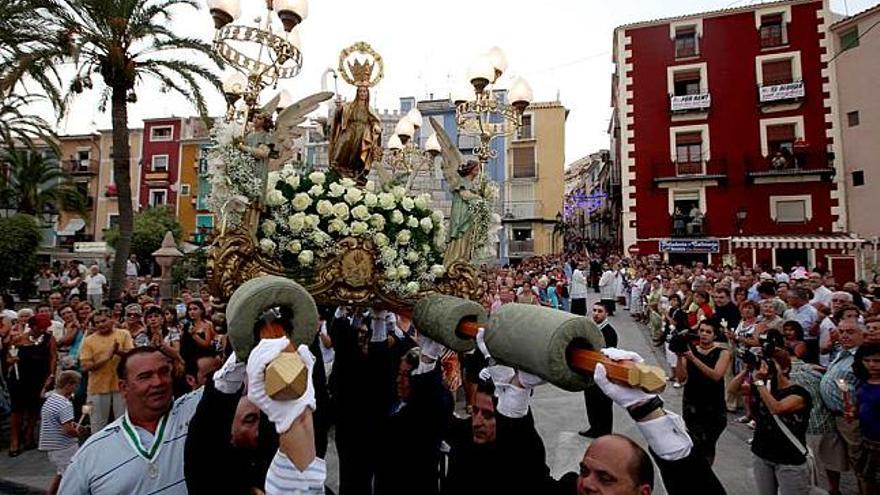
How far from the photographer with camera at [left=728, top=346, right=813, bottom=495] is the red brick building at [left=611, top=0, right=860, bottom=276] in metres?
19.8

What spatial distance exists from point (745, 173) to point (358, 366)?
23.6 metres

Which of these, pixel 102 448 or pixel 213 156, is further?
pixel 213 156

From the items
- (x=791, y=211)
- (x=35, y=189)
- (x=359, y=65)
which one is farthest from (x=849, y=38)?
(x=35, y=189)

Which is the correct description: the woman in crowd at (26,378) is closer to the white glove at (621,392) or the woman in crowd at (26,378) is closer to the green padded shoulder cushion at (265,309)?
the green padded shoulder cushion at (265,309)

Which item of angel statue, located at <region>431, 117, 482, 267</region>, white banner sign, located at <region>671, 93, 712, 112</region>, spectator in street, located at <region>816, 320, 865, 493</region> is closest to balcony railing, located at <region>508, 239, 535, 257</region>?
white banner sign, located at <region>671, 93, 712, 112</region>

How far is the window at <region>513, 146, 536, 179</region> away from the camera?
3450cm

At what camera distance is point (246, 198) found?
3299 mm

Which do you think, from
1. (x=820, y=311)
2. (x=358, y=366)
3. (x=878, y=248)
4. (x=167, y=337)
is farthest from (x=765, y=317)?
(x=878, y=248)

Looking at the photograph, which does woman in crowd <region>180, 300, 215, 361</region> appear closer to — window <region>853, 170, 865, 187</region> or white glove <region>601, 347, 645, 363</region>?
white glove <region>601, 347, 645, 363</region>

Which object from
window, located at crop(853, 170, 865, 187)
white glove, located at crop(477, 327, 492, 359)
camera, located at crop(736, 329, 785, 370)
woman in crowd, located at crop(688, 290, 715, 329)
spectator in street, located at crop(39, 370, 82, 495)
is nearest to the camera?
white glove, located at crop(477, 327, 492, 359)

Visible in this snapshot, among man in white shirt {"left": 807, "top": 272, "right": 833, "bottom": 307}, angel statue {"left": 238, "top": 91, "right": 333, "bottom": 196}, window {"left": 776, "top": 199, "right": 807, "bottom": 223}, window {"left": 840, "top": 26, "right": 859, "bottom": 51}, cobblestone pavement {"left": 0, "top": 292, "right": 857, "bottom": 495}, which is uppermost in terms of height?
window {"left": 840, "top": 26, "right": 859, "bottom": 51}

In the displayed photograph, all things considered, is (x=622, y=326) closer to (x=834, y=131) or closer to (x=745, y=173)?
(x=745, y=173)

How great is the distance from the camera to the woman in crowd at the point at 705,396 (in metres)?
5.07

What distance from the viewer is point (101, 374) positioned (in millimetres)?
6242
